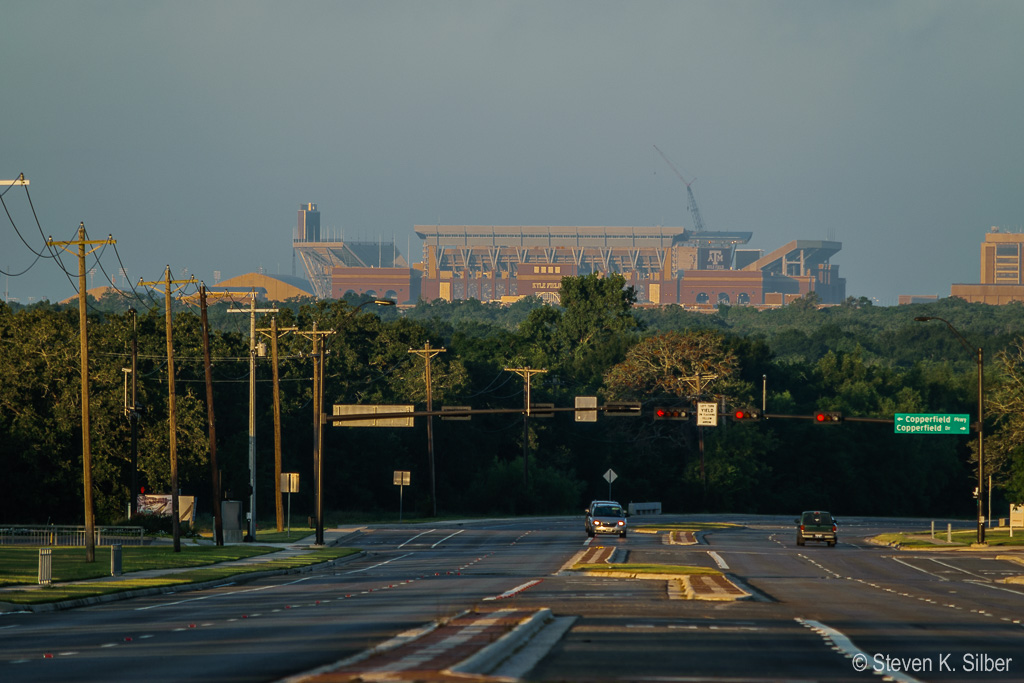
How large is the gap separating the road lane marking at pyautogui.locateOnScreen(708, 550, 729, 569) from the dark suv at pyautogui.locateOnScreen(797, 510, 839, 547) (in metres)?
9.30

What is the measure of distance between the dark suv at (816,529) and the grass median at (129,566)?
70.2ft

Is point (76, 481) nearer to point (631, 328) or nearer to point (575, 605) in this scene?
point (575, 605)

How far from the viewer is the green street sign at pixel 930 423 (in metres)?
60.6

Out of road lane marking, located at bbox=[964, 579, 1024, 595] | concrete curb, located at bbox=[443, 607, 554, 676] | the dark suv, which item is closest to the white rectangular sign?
the dark suv

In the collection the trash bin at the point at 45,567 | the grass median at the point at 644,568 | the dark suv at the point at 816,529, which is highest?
the trash bin at the point at 45,567

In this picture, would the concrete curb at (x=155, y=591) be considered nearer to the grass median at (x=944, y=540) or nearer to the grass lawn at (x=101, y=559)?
the grass lawn at (x=101, y=559)

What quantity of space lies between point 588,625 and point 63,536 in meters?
39.6

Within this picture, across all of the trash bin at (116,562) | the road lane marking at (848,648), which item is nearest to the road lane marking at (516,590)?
the road lane marking at (848,648)

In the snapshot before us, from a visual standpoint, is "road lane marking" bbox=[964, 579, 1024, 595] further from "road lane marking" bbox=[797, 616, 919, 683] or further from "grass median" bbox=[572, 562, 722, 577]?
"road lane marking" bbox=[797, 616, 919, 683]

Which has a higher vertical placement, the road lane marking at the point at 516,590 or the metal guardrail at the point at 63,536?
the road lane marking at the point at 516,590

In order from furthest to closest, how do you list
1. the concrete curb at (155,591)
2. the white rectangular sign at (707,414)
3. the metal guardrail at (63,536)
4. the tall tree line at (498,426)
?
the tall tree line at (498,426), the white rectangular sign at (707,414), the metal guardrail at (63,536), the concrete curb at (155,591)

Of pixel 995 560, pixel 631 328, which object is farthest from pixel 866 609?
pixel 631 328

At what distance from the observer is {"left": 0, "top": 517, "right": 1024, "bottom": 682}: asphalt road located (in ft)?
52.2

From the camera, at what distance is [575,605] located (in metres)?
25.0
